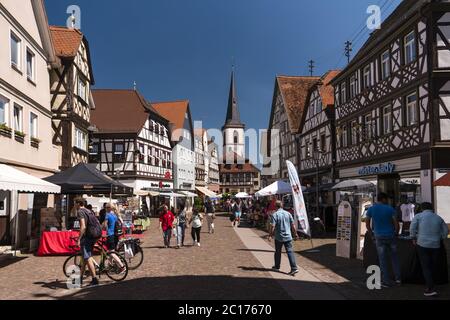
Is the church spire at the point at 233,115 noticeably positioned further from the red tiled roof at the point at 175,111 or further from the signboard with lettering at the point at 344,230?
the signboard with lettering at the point at 344,230

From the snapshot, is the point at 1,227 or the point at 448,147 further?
the point at 448,147

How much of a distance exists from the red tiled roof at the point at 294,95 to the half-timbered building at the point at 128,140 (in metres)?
12.6

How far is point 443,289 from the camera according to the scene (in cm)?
909

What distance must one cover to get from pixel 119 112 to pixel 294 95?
16520mm

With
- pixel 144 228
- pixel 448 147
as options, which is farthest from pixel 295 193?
pixel 144 228

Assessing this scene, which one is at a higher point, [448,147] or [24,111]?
[24,111]

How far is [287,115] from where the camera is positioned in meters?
45.5

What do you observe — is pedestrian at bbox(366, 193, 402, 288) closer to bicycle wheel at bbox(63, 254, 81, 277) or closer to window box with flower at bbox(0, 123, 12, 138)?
bicycle wheel at bbox(63, 254, 81, 277)

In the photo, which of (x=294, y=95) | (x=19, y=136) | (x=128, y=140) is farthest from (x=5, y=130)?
(x=294, y=95)

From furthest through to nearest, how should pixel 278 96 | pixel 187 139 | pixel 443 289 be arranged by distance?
pixel 187 139
pixel 278 96
pixel 443 289

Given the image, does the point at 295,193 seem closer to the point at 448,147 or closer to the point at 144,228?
the point at 448,147

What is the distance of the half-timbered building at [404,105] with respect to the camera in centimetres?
1969

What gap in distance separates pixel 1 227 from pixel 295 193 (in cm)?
962

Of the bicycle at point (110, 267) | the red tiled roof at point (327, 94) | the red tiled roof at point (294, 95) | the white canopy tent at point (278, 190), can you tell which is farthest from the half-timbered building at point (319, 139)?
the bicycle at point (110, 267)
